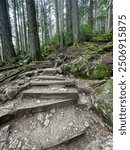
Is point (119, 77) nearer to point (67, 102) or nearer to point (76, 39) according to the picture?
point (67, 102)

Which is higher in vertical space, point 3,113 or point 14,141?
point 3,113

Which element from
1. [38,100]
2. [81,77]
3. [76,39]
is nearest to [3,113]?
[38,100]

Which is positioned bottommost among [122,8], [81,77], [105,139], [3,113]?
[105,139]

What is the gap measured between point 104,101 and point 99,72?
135cm

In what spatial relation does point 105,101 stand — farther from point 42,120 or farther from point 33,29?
point 33,29

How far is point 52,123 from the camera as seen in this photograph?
3227 millimetres

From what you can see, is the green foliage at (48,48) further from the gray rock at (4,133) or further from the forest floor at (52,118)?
the gray rock at (4,133)

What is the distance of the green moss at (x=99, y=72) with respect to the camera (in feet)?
14.5

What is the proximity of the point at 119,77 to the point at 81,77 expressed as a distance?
117 inches

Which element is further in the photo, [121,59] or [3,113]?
[3,113]

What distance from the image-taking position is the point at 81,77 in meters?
4.75

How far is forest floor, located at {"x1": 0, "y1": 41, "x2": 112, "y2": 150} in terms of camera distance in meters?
2.82

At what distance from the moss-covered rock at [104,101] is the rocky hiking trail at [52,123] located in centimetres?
15

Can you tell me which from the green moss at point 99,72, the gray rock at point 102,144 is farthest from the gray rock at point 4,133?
the green moss at point 99,72
